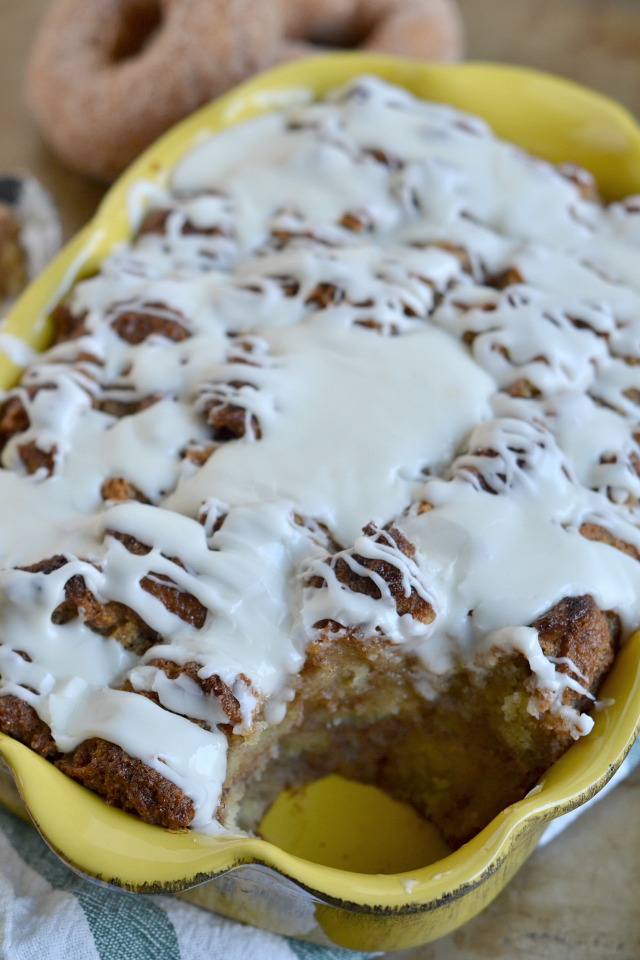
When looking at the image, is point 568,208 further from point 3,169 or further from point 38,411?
point 3,169

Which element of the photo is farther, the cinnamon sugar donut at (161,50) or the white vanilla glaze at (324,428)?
the cinnamon sugar donut at (161,50)

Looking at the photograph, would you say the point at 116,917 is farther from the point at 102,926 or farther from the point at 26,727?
the point at 26,727

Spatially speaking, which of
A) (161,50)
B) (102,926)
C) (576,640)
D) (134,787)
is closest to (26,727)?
(134,787)

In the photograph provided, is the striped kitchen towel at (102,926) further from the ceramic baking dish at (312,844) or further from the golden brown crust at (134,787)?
the golden brown crust at (134,787)

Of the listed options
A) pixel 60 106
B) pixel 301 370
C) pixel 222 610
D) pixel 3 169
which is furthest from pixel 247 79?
pixel 222 610

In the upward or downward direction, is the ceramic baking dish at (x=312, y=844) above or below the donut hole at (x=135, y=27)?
below

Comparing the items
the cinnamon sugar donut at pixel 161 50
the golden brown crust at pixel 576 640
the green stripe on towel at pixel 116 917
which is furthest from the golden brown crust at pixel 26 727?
the cinnamon sugar donut at pixel 161 50
